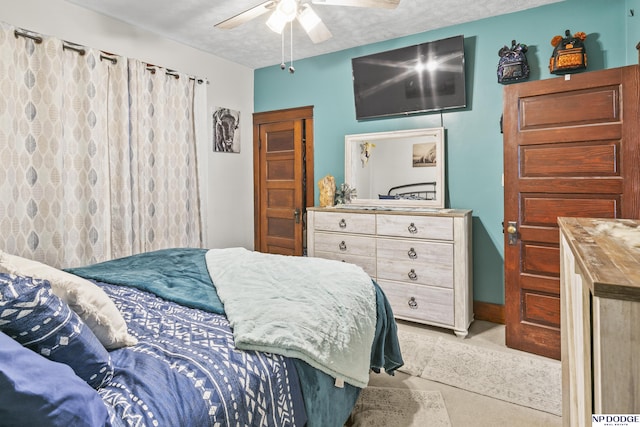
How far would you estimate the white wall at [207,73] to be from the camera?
2.81 m

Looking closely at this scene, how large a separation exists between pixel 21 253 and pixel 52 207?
39cm

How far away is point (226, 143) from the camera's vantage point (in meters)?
4.34

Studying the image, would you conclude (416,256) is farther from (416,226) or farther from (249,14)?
(249,14)

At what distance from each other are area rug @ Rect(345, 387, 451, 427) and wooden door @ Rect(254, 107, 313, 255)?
7.96 feet

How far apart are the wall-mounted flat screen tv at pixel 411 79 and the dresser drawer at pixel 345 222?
1.14 meters

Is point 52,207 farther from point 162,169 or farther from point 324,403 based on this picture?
point 324,403

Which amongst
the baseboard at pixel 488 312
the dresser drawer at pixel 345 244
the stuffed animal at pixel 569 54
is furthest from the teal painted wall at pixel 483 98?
the dresser drawer at pixel 345 244

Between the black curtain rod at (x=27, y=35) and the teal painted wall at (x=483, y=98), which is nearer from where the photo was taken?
the black curtain rod at (x=27, y=35)

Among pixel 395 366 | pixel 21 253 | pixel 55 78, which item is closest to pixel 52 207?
pixel 21 253

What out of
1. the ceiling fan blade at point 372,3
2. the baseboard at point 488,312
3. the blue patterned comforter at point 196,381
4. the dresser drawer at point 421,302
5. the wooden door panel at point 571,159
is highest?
the ceiling fan blade at point 372,3

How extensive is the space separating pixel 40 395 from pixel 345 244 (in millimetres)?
2857

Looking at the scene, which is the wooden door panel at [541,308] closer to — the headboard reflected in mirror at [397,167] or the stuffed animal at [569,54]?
the headboard reflected in mirror at [397,167]

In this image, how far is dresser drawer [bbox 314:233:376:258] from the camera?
329 cm

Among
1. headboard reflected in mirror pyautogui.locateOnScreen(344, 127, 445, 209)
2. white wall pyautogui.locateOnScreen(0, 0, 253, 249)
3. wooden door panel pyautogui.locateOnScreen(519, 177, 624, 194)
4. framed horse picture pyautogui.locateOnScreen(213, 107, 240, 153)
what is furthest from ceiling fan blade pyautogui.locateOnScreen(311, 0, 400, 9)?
framed horse picture pyautogui.locateOnScreen(213, 107, 240, 153)
